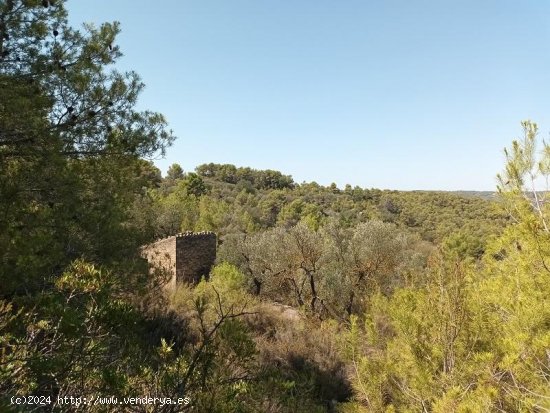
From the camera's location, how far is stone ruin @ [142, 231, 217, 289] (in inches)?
694

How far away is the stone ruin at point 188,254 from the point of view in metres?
17.6

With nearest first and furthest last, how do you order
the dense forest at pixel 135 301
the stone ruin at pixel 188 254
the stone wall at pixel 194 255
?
the dense forest at pixel 135 301 < the stone ruin at pixel 188 254 < the stone wall at pixel 194 255

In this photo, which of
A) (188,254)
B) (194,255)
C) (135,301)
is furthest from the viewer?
(194,255)

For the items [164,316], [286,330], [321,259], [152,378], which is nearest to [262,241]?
[321,259]

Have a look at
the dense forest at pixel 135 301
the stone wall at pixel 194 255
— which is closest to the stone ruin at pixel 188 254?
the stone wall at pixel 194 255

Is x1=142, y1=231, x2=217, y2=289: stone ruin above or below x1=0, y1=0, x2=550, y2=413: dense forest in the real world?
below

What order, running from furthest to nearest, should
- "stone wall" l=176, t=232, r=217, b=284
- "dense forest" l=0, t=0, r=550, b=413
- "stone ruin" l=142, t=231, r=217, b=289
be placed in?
1. "stone wall" l=176, t=232, r=217, b=284
2. "stone ruin" l=142, t=231, r=217, b=289
3. "dense forest" l=0, t=0, r=550, b=413

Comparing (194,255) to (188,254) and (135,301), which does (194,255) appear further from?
(135,301)

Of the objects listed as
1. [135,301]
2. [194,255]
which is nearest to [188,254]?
[194,255]

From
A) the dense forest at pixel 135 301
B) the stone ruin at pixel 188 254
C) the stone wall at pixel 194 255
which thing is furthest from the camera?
the stone wall at pixel 194 255

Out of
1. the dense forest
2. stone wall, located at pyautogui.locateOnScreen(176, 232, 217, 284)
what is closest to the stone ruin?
stone wall, located at pyautogui.locateOnScreen(176, 232, 217, 284)

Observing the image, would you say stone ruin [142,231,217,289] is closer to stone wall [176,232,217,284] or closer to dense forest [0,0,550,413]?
stone wall [176,232,217,284]

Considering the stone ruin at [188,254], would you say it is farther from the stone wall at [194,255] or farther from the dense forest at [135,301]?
the dense forest at [135,301]

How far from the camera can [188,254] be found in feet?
60.1
